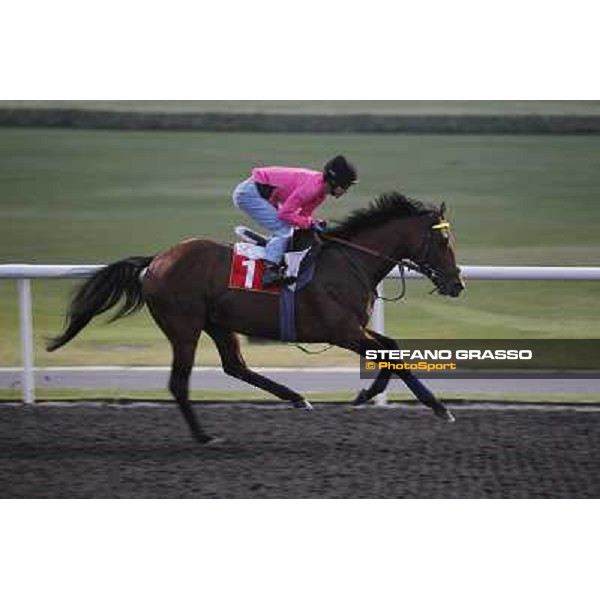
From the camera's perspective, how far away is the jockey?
5625mm

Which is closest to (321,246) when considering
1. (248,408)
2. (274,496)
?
(248,408)

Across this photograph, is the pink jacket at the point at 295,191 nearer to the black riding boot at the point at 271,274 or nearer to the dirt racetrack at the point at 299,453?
the black riding boot at the point at 271,274

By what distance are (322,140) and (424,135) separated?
75 cm

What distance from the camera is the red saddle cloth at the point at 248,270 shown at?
18.8ft

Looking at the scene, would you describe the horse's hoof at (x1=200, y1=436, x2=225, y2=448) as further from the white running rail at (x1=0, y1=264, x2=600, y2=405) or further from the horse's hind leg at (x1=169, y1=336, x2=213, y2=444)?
the white running rail at (x1=0, y1=264, x2=600, y2=405)

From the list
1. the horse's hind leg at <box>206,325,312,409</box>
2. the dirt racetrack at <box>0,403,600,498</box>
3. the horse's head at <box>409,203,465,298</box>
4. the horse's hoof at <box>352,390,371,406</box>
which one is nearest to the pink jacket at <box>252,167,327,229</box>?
the horse's head at <box>409,203,465,298</box>

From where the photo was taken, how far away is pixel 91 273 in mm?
6191

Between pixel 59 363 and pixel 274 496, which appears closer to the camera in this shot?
pixel 274 496

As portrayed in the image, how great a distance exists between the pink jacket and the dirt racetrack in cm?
113

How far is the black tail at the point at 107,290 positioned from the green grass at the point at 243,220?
47.7 inches

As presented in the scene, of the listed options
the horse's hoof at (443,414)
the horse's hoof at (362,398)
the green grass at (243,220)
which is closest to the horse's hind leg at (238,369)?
the horse's hoof at (362,398)

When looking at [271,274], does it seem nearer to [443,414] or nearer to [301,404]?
[301,404]
